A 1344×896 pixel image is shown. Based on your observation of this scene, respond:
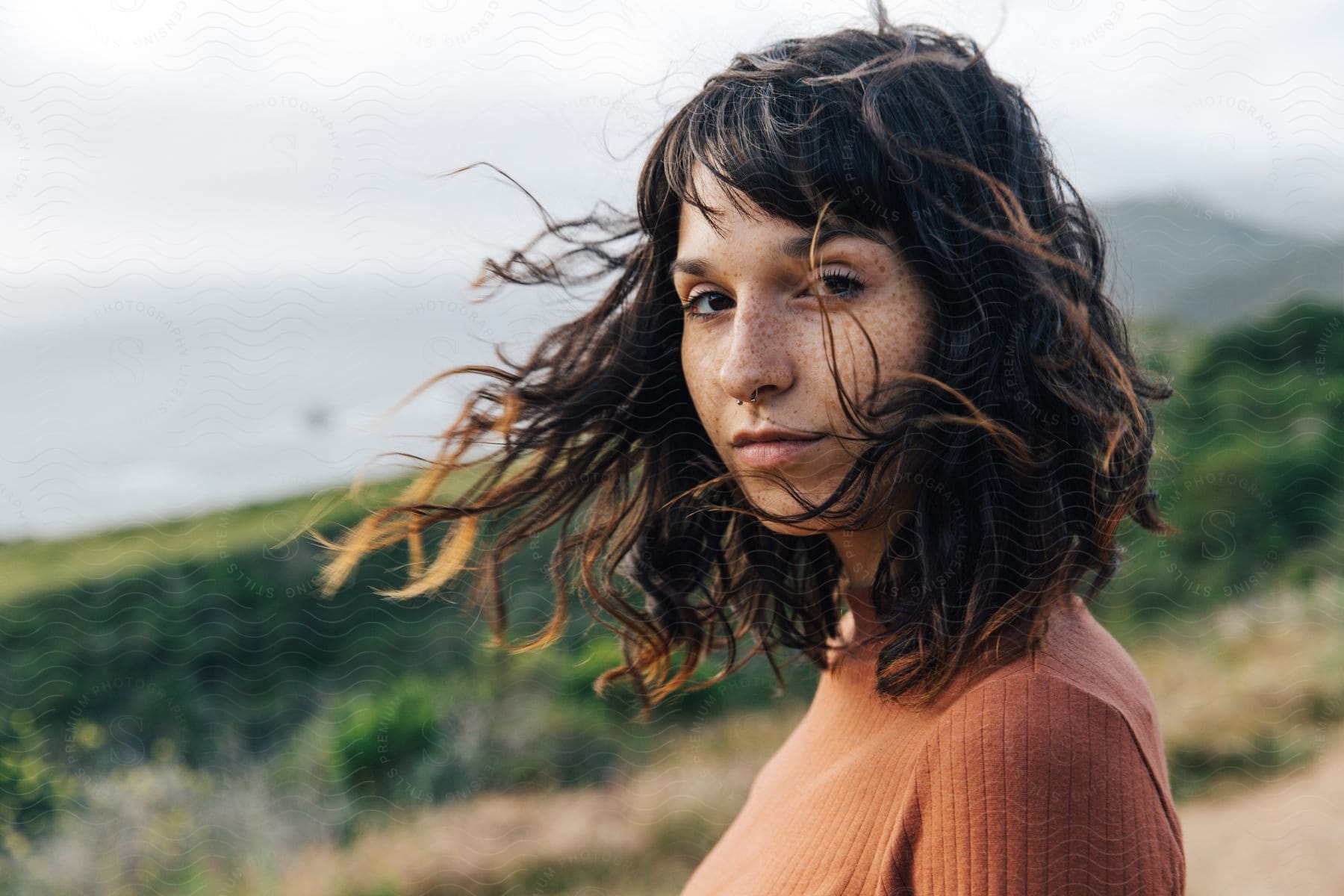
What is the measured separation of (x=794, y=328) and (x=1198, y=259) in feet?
5.41

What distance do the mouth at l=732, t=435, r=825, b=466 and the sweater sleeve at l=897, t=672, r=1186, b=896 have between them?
244 millimetres

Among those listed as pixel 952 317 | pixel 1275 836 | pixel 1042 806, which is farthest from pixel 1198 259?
pixel 1275 836

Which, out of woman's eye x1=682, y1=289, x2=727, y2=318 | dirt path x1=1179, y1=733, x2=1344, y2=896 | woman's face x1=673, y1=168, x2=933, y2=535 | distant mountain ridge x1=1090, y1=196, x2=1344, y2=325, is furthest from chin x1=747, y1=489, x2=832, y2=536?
dirt path x1=1179, y1=733, x2=1344, y2=896

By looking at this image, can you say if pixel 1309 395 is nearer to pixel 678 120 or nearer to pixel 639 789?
pixel 639 789

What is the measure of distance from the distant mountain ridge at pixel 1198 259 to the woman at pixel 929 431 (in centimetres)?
21

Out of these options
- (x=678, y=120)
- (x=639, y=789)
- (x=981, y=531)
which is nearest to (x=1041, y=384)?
(x=981, y=531)

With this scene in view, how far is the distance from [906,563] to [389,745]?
302 cm

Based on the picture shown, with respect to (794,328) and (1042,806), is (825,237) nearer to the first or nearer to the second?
(794,328)

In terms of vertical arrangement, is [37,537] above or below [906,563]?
below

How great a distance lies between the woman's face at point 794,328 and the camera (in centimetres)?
84

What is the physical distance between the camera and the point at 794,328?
0.86 m

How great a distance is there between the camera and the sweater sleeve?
721 mm

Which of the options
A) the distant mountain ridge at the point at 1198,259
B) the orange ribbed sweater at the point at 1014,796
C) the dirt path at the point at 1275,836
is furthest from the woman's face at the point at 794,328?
the dirt path at the point at 1275,836

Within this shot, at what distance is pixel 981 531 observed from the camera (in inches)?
35.0
